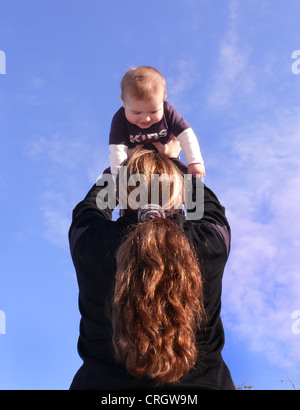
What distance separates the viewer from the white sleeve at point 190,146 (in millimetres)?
4845

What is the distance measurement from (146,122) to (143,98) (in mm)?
274

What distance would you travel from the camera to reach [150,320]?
224cm

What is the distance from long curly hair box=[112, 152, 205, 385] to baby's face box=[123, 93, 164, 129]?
2.76 m

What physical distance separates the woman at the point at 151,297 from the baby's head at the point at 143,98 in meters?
2.40

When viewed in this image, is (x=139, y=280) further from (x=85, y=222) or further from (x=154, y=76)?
(x=154, y=76)

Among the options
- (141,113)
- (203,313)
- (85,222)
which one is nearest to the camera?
(203,313)

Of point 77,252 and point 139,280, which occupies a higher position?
point 77,252

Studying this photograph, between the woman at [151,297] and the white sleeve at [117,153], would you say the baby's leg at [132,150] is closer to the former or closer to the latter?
the white sleeve at [117,153]

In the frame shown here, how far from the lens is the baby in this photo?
494cm

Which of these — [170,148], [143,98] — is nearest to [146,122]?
[143,98]

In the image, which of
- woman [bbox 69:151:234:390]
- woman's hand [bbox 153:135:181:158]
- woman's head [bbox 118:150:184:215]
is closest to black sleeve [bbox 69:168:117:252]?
woman [bbox 69:151:234:390]

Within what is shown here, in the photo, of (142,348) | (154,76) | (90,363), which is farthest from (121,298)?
(154,76)
